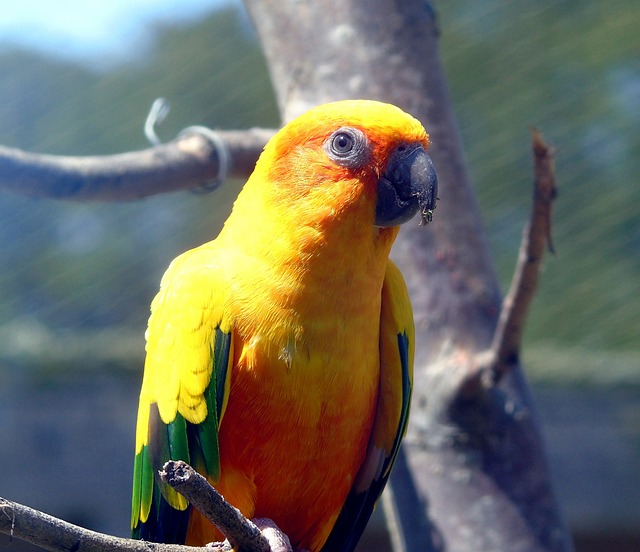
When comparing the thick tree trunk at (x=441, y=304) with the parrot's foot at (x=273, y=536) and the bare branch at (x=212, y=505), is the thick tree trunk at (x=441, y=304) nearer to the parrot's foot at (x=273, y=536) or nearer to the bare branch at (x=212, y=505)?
the parrot's foot at (x=273, y=536)

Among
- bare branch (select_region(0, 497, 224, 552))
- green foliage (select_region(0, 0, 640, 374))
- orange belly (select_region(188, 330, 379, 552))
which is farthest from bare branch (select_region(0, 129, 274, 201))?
bare branch (select_region(0, 497, 224, 552))

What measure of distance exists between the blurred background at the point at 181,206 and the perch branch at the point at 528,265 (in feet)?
7.39

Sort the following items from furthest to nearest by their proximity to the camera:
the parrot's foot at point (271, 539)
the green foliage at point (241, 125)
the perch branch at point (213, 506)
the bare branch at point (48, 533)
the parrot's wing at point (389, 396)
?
the green foliage at point (241, 125) < the parrot's wing at point (389, 396) < the parrot's foot at point (271, 539) < the perch branch at point (213, 506) < the bare branch at point (48, 533)

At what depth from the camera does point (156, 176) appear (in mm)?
2568

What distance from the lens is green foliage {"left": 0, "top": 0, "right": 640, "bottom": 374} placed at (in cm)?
400

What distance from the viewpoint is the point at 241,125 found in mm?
4211

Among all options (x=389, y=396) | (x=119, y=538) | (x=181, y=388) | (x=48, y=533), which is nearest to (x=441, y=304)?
(x=389, y=396)

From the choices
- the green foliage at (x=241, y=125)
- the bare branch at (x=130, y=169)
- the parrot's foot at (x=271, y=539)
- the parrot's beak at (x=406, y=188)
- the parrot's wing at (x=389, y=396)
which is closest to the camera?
the parrot's foot at (x=271, y=539)

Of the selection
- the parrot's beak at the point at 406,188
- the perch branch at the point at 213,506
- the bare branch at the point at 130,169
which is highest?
the bare branch at the point at 130,169

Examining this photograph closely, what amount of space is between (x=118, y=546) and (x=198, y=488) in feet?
0.51

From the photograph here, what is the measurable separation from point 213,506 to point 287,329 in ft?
2.02

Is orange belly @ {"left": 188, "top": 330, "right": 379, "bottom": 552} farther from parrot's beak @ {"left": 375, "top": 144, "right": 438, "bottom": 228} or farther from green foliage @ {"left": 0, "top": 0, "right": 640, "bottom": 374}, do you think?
green foliage @ {"left": 0, "top": 0, "right": 640, "bottom": 374}

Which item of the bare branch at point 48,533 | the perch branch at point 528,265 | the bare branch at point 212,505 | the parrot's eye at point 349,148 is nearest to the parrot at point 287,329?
the parrot's eye at point 349,148

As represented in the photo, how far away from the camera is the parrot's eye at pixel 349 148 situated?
1892 mm
